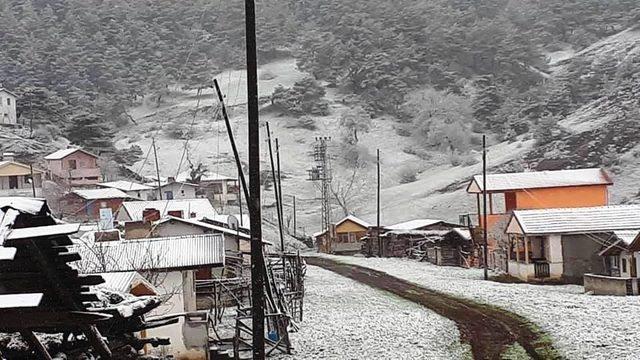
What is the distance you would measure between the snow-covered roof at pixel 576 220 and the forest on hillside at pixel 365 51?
5574 cm

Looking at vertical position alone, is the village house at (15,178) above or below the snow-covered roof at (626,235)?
above

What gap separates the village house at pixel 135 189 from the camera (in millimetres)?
62581

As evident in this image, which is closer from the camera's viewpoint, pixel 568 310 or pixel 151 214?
pixel 568 310

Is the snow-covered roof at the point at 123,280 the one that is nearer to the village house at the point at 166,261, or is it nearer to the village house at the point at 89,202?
the village house at the point at 166,261

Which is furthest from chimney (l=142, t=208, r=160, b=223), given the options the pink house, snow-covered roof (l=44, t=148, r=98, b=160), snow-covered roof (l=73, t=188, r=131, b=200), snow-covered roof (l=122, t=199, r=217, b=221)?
the pink house

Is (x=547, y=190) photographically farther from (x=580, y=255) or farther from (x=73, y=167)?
(x=73, y=167)

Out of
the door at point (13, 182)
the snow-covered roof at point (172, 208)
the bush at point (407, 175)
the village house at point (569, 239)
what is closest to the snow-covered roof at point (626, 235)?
the village house at point (569, 239)

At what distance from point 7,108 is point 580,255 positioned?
57.9 metres

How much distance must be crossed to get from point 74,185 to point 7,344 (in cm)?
5943

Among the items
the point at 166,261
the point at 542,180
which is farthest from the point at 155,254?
→ the point at 542,180

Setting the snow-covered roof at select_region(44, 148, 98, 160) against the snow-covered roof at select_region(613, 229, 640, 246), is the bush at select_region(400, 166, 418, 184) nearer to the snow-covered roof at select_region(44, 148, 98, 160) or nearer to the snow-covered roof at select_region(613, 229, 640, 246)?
the snow-covered roof at select_region(44, 148, 98, 160)

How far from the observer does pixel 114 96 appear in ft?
352

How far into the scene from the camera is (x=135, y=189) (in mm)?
63688

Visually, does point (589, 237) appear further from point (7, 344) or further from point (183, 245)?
point (7, 344)
